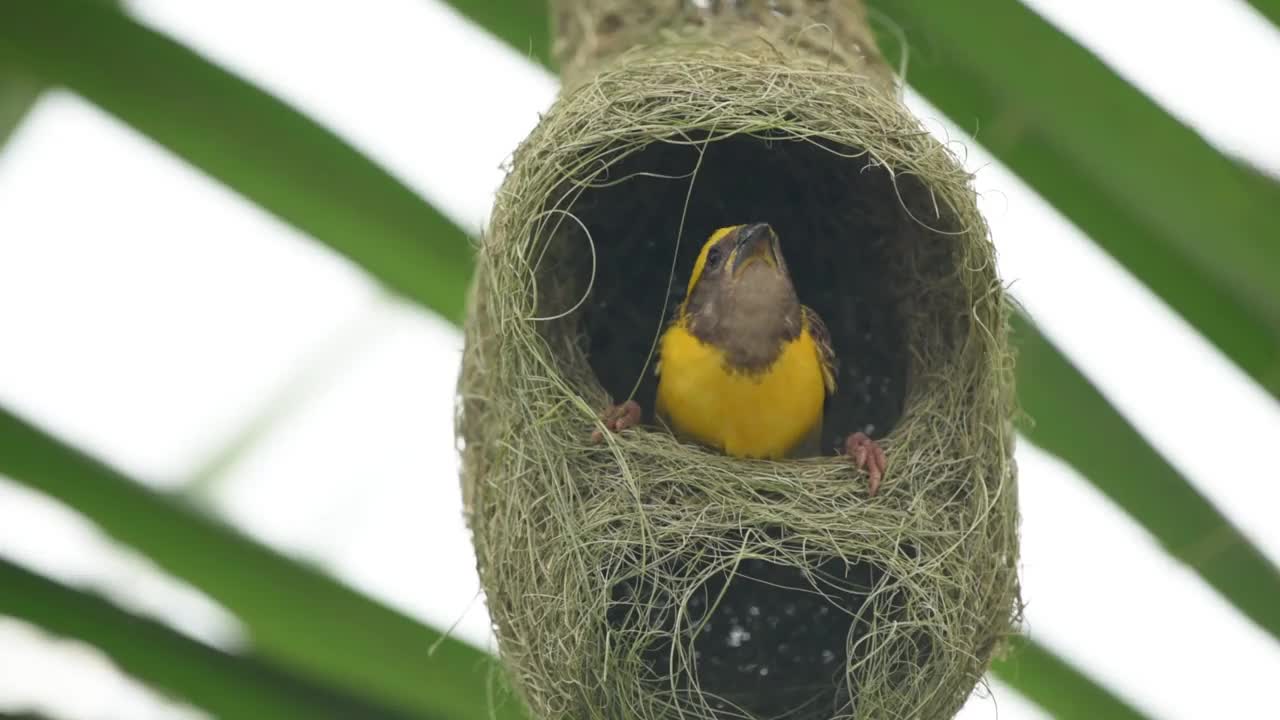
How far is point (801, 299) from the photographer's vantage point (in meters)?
3.08

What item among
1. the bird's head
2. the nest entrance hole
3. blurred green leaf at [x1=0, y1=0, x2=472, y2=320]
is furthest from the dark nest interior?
blurred green leaf at [x1=0, y1=0, x2=472, y2=320]

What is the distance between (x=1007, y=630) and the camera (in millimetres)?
2354

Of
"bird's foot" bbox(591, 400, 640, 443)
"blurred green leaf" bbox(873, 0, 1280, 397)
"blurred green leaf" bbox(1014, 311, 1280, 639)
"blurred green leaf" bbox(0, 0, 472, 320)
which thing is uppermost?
"blurred green leaf" bbox(873, 0, 1280, 397)

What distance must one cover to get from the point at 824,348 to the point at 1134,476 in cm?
62

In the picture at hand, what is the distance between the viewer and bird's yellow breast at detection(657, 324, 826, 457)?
2.58m

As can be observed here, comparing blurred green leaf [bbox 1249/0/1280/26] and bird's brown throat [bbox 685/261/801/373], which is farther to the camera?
bird's brown throat [bbox 685/261/801/373]

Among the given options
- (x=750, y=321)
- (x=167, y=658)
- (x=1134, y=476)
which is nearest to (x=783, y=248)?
(x=750, y=321)

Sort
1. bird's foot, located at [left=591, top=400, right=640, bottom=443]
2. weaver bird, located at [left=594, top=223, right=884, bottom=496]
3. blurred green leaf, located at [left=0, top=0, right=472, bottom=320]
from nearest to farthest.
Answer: blurred green leaf, located at [left=0, top=0, right=472, bottom=320]
bird's foot, located at [left=591, top=400, right=640, bottom=443]
weaver bird, located at [left=594, top=223, right=884, bottom=496]

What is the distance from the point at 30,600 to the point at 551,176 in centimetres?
108

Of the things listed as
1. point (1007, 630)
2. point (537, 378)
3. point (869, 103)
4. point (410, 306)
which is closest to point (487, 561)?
point (537, 378)

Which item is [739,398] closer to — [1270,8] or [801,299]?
[801,299]

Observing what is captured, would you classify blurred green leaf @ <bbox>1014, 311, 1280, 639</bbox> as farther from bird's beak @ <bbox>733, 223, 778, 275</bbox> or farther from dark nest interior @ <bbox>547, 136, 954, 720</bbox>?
bird's beak @ <bbox>733, 223, 778, 275</bbox>

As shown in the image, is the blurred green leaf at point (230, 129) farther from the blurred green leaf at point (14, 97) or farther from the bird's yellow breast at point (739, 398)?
the bird's yellow breast at point (739, 398)

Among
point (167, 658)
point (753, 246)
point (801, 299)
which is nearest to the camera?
point (167, 658)
